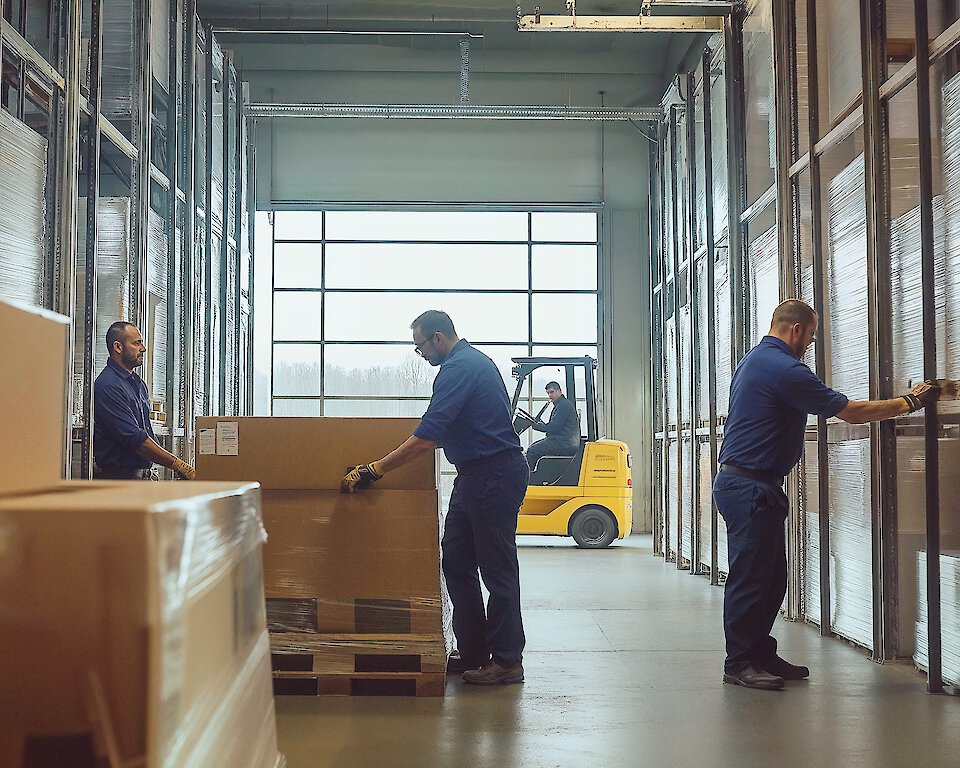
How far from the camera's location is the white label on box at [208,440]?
4.92 m

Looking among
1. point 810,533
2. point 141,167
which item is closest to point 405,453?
point 810,533

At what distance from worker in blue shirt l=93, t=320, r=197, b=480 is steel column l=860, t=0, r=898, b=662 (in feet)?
13.2

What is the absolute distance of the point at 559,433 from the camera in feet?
42.4

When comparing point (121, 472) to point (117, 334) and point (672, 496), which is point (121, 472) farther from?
point (672, 496)

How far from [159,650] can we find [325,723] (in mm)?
3247

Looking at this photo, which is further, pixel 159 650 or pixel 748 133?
pixel 748 133

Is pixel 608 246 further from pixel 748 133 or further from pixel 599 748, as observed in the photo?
pixel 599 748

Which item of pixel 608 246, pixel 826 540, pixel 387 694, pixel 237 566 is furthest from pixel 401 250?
pixel 237 566

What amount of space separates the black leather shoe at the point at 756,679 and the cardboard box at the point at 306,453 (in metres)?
1.76

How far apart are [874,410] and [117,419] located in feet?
14.2

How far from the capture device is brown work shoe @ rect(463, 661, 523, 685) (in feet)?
16.5

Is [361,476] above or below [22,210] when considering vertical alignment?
below

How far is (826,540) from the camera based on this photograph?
252 inches

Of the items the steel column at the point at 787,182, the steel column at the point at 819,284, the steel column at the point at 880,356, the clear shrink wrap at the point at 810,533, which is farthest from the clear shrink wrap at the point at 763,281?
the steel column at the point at 880,356
